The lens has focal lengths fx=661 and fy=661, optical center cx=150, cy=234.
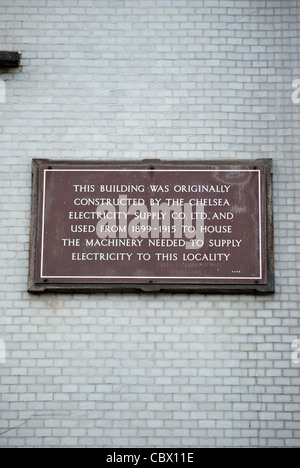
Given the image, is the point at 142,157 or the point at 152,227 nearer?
the point at 152,227

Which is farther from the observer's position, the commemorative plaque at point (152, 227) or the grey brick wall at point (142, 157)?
the commemorative plaque at point (152, 227)

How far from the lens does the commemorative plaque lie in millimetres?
6508

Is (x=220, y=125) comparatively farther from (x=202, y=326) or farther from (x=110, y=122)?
(x=202, y=326)

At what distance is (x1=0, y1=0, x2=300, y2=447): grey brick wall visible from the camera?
6363mm

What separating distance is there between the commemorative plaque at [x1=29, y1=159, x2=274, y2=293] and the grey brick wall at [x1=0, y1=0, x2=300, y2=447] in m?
0.15

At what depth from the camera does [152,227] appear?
259 inches

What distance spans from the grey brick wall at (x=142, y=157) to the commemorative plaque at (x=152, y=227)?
5.9 inches

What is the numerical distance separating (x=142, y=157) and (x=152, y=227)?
749 mm

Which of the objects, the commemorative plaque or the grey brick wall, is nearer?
the grey brick wall

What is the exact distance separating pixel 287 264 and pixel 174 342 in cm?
137

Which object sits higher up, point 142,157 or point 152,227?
point 142,157

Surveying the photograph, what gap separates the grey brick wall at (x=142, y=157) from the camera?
6.36 m

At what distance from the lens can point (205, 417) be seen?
6344 mm

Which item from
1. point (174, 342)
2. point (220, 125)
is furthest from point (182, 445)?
point (220, 125)
